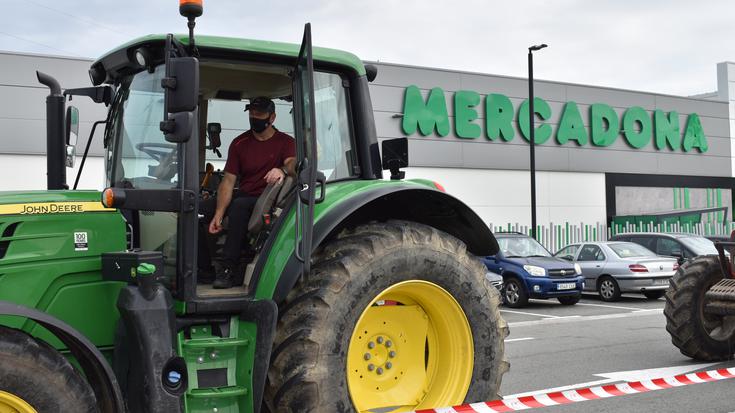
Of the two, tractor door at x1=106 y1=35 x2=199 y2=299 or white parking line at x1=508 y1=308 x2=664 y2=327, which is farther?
white parking line at x1=508 y1=308 x2=664 y2=327

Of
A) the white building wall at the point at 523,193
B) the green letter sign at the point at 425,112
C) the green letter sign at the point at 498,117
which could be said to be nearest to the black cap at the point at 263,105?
the white building wall at the point at 523,193

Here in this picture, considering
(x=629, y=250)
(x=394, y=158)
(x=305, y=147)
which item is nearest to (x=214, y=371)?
(x=305, y=147)

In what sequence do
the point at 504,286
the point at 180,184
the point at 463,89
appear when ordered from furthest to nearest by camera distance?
the point at 463,89, the point at 504,286, the point at 180,184

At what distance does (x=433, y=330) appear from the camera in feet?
16.8

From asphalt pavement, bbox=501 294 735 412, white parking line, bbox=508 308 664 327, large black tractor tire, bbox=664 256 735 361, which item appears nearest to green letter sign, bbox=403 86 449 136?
asphalt pavement, bbox=501 294 735 412

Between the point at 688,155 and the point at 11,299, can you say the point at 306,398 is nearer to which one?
the point at 11,299

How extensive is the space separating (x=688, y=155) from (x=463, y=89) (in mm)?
12111

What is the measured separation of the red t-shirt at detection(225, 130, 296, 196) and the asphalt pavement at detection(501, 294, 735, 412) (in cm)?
338

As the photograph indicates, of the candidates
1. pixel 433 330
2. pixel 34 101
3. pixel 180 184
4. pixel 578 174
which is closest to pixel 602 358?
pixel 433 330

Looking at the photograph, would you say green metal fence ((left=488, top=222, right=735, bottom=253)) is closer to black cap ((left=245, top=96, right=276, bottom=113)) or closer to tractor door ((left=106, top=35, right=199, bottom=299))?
black cap ((left=245, top=96, right=276, bottom=113))

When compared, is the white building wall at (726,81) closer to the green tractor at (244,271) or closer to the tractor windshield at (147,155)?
the green tractor at (244,271)

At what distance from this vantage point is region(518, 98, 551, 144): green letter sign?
29031 mm

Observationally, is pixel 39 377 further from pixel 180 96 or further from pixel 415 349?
pixel 415 349

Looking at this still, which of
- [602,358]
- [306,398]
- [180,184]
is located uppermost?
[180,184]
